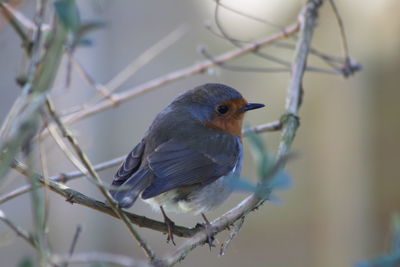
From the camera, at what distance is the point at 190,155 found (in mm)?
3281

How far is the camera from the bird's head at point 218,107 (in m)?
3.60

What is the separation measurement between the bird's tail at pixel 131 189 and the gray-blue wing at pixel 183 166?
3cm

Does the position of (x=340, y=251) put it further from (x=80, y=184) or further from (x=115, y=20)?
(x=115, y=20)

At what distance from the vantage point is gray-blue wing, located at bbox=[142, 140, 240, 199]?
2.94 metres

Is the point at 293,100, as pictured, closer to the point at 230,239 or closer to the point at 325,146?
the point at 230,239

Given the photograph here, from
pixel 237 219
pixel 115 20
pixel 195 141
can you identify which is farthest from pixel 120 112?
pixel 237 219

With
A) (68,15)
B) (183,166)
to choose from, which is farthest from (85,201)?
(183,166)

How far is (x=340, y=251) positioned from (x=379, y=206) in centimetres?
Result: 65

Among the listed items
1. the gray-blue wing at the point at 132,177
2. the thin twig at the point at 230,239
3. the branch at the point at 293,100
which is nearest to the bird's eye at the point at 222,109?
the branch at the point at 293,100

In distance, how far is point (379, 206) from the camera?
6977 mm

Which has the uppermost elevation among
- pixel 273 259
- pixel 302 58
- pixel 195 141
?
pixel 302 58

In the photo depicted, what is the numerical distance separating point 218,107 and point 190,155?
0.44 meters

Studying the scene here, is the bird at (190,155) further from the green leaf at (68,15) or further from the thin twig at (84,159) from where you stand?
the green leaf at (68,15)

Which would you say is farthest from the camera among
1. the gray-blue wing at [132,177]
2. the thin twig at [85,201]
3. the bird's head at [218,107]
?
the bird's head at [218,107]
